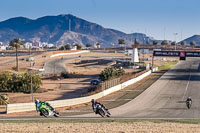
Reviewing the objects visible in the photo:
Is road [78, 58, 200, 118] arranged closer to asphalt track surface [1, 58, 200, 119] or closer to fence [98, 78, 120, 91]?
asphalt track surface [1, 58, 200, 119]

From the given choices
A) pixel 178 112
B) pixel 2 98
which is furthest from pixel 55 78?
pixel 178 112

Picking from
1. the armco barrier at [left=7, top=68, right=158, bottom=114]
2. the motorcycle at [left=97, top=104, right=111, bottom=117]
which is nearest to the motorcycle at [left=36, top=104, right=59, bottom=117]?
the motorcycle at [left=97, top=104, right=111, bottom=117]

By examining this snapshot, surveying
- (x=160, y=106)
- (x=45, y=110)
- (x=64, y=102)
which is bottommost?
(x=160, y=106)

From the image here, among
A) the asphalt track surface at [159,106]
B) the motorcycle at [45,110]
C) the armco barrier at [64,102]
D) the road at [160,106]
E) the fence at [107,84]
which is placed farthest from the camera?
the fence at [107,84]

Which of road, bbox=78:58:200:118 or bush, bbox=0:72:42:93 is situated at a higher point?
bush, bbox=0:72:42:93

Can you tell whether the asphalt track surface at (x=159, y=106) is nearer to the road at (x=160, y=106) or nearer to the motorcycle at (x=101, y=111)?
the road at (x=160, y=106)

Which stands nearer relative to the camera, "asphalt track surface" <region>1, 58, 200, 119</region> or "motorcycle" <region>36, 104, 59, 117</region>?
"motorcycle" <region>36, 104, 59, 117</region>

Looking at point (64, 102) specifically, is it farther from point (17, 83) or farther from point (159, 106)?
point (17, 83)

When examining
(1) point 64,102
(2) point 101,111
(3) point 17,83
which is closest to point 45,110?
(2) point 101,111

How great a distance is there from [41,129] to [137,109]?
20.4m

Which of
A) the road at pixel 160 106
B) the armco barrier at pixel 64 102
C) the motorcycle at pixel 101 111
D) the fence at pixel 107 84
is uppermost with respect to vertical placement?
the motorcycle at pixel 101 111

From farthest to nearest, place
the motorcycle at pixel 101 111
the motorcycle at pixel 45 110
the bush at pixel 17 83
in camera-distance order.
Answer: the bush at pixel 17 83, the motorcycle at pixel 101 111, the motorcycle at pixel 45 110

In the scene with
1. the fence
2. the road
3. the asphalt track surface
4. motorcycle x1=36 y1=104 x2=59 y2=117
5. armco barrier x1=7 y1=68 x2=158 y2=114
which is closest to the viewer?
motorcycle x1=36 y1=104 x2=59 y2=117

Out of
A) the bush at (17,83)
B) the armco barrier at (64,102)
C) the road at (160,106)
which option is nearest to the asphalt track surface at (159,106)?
the road at (160,106)
